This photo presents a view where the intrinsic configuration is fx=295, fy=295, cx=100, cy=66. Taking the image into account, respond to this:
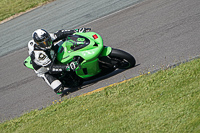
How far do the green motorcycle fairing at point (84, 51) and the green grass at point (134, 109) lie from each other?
831 mm

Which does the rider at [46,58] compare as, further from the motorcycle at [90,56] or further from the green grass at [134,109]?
the green grass at [134,109]

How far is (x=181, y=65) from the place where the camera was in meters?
7.14

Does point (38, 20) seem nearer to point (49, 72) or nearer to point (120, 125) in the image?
point (49, 72)

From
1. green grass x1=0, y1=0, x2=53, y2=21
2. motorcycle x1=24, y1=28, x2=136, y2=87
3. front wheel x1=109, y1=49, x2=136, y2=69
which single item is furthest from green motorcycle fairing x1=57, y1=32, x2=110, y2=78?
green grass x1=0, y1=0, x2=53, y2=21

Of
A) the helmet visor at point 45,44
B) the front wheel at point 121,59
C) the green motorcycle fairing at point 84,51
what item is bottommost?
the front wheel at point 121,59

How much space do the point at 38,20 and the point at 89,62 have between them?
→ 7.95 meters

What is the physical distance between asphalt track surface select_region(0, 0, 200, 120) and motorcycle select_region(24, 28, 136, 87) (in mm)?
332

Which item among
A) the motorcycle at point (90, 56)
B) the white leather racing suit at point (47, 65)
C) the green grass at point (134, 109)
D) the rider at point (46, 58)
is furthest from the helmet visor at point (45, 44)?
the green grass at point (134, 109)

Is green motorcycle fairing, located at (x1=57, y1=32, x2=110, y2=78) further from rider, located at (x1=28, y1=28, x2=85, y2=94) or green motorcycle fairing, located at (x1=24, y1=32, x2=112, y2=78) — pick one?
rider, located at (x1=28, y1=28, x2=85, y2=94)

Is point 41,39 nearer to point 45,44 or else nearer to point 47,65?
point 45,44

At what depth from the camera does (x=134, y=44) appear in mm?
9562

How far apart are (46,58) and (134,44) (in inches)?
123

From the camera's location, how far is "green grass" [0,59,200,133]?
5.25 meters

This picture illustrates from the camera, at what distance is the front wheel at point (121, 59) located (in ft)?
25.5
